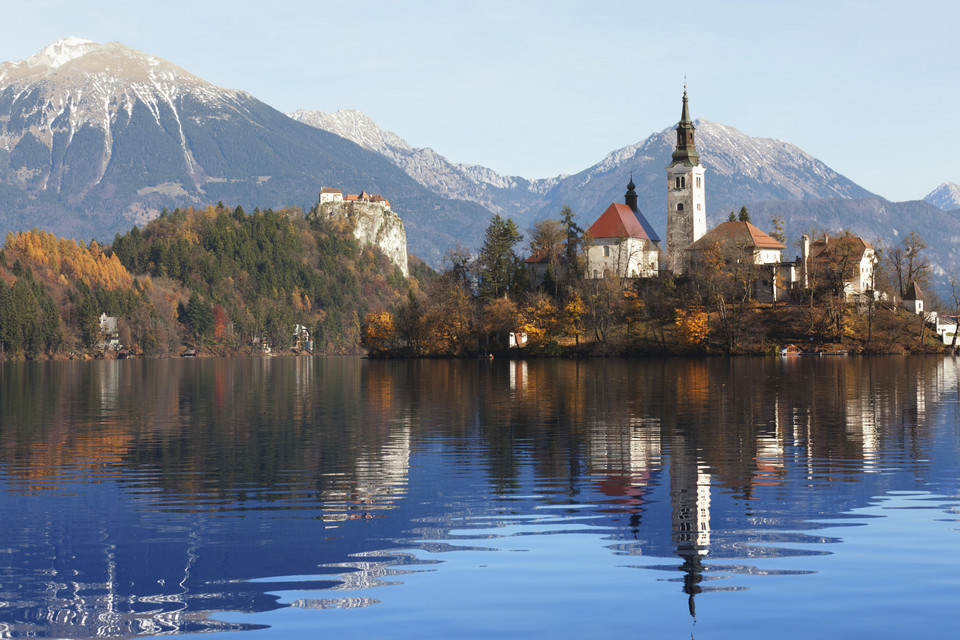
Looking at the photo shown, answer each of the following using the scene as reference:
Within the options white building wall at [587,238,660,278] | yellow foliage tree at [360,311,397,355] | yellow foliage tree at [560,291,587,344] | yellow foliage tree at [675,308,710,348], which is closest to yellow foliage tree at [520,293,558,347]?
yellow foliage tree at [560,291,587,344]

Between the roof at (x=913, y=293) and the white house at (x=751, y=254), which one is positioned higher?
the white house at (x=751, y=254)

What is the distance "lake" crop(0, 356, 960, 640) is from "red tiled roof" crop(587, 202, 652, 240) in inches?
4901

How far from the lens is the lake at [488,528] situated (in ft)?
55.3

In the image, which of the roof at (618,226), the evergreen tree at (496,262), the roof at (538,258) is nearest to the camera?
the evergreen tree at (496,262)

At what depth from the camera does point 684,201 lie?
178000 mm

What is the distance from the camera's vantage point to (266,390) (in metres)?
86.6

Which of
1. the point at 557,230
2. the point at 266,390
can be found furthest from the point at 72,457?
the point at 557,230

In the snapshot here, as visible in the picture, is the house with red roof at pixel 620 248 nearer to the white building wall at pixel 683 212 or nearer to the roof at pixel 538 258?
the white building wall at pixel 683 212

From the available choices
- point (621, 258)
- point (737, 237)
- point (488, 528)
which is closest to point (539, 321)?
point (621, 258)

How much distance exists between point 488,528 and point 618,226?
505 feet

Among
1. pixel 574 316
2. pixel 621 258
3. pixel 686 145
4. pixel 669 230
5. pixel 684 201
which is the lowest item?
pixel 574 316

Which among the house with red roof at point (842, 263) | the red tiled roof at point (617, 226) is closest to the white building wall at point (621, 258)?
the red tiled roof at point (617, 226)

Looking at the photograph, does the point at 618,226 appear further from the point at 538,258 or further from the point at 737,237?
the point at 737,237

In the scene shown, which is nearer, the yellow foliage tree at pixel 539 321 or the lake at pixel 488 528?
the lake at pixel 488 528
